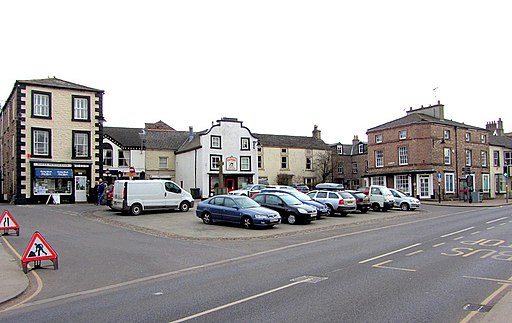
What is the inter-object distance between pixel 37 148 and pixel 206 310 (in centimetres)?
3269

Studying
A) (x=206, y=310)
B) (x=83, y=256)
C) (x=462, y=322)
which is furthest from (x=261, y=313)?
(x=83, y=256)

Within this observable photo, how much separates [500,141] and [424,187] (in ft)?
70.0

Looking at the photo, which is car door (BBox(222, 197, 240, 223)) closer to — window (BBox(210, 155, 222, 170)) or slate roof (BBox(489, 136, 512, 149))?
window (BBox(210, 155, 222, 170))

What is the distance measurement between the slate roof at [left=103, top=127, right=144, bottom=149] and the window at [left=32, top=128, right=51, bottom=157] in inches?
580

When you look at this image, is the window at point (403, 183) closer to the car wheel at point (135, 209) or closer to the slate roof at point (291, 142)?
the slate roof at point (291, 142)

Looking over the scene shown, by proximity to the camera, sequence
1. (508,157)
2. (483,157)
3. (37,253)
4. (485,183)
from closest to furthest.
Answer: (37,253), (483,157), (485,183), (508,157)

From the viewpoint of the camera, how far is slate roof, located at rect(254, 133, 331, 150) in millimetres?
59875

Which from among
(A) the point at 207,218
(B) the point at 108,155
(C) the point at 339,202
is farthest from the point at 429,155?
(B) the point at 108,155

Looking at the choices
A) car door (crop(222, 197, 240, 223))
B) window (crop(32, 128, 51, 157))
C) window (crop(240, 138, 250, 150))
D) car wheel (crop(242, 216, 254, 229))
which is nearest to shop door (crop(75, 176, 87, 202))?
window (crop(32, 128, 51, 157))

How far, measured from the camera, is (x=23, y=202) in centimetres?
3394

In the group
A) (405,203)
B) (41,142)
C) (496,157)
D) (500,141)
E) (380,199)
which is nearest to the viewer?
(380,199)

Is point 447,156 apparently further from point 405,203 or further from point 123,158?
point 123,158

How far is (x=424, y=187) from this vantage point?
158ft

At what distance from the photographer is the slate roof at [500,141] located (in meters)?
58.3
